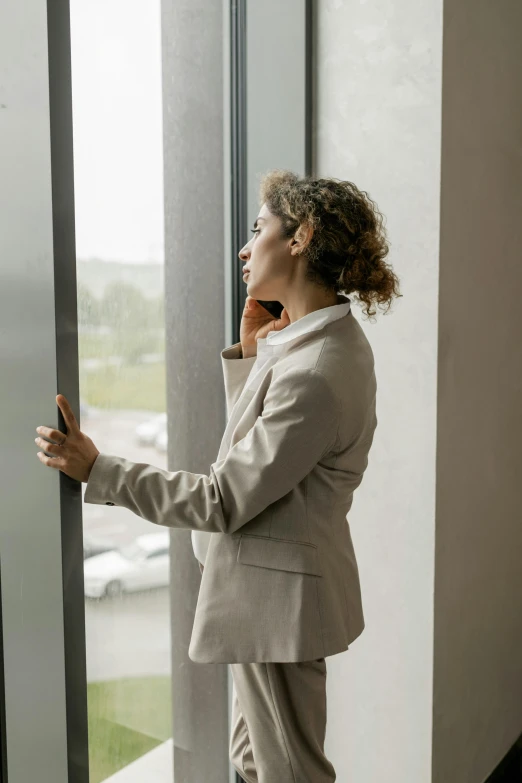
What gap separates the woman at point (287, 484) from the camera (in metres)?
1.28

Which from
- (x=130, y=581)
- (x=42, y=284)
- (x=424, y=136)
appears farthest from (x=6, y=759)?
(x=424, y=136)

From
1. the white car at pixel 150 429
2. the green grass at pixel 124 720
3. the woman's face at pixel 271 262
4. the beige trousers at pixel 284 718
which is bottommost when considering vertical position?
→ the green grass at pixel 124 720

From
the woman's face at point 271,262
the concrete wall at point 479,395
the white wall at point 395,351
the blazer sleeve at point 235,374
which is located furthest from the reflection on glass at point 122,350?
the concrete wall at point 479,395

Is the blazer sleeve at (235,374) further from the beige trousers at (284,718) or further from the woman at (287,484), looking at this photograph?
the beige trousers at (284,718)

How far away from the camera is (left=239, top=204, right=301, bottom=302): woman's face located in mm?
1476

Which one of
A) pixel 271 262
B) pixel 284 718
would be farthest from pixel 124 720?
pixel 271 262

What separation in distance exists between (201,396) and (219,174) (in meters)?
0.57

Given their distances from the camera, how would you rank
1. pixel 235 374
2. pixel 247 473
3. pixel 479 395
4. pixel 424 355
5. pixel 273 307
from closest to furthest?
pixel 247 473 → pixel 235 374 → pixel 273 307 → pixel 424 355 → pixel 479 395

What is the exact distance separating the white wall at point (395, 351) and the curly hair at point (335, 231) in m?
0.36

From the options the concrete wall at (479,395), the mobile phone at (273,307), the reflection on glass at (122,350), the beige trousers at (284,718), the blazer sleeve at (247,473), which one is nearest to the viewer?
the blazer sleeve at (247,473)

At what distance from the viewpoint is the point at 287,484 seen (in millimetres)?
1299

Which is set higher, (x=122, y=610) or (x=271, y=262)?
(x=271, y=262)

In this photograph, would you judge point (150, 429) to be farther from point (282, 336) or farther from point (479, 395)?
point (479, 395)

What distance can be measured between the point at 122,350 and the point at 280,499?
54cm
